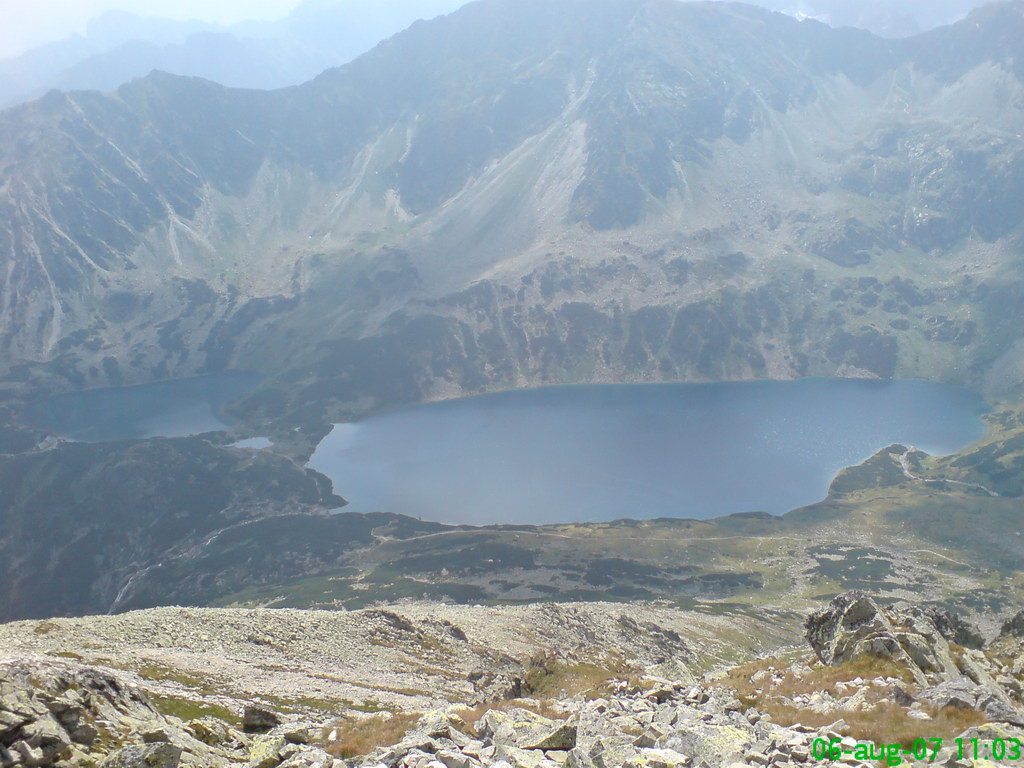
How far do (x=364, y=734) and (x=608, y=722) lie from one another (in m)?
10.6

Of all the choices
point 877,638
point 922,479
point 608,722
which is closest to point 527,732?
point 608,722

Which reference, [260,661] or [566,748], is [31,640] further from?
[566,748]

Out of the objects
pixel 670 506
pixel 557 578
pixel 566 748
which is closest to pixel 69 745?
pixel 566 748

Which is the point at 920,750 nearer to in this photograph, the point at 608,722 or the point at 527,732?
the point at 608,722

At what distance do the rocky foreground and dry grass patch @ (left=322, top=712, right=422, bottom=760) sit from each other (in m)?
0.09

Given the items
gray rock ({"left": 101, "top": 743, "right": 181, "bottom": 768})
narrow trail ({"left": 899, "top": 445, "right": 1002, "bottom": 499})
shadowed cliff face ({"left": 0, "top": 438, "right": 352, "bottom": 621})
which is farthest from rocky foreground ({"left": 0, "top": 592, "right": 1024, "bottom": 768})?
narrow trail ({"left": 899, "top": 445, "right": 1002, "bottom": 499})

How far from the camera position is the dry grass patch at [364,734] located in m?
29.4

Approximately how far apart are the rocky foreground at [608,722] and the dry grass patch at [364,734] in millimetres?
92

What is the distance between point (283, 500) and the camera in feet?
615

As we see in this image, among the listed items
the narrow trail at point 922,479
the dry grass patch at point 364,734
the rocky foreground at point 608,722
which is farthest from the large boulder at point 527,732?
the narrow trail at point 922,479

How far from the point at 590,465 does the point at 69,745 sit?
17546 cm

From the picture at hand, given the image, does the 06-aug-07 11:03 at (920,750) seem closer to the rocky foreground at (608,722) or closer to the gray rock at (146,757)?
the rocky foreground at (608,722)

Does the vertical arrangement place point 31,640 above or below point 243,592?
above

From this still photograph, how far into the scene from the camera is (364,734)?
32531mm
